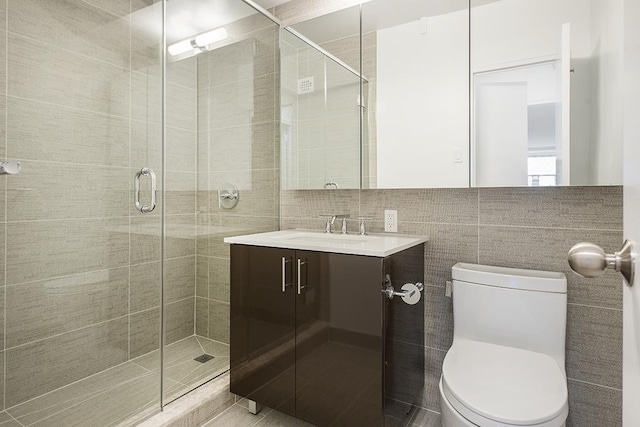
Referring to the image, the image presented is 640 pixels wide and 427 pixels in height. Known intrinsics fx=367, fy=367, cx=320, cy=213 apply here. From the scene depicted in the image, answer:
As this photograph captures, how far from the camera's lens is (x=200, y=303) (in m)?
2.04

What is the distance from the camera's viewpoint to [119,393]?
5.48 feet

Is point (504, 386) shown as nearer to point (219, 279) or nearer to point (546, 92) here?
point (546, 92)

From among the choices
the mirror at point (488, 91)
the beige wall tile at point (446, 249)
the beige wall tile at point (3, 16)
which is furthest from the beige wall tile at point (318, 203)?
the beige wall tile at point (3, 16)

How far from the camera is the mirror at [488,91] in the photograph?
1413 mm

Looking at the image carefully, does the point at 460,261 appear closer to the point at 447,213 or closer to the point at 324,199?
the point at 447,213

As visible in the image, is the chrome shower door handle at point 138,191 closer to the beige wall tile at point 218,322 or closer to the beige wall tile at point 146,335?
the beige wall tile at point 146,335

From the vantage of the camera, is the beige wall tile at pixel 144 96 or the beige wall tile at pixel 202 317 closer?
the beige wall tile at pixel 144 96

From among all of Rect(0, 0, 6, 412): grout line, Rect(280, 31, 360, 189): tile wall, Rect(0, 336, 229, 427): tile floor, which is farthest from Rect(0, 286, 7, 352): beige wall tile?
Rect(280, 31, 360, 189): tile wall

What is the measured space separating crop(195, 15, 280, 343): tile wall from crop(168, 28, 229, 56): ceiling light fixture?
4 centimetres

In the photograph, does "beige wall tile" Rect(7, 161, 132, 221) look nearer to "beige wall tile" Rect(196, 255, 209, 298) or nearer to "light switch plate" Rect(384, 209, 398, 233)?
"beige wall tile" Rect(196, 255, 209, 298)

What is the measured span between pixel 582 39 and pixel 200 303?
2.14m

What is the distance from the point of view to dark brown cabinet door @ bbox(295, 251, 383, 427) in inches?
55.1

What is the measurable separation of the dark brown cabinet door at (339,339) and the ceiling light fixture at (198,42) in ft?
3.93

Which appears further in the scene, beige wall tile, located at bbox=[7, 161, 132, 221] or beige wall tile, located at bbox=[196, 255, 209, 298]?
beige wall tile, located at bbox=[196, 255, 209, 298]
